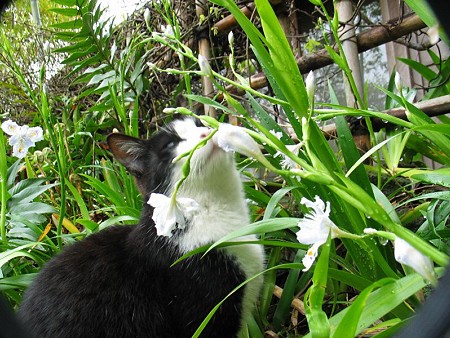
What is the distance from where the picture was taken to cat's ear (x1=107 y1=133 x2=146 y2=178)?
1894 mm

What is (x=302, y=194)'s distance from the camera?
5.23 feet

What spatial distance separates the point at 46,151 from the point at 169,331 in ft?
4.66

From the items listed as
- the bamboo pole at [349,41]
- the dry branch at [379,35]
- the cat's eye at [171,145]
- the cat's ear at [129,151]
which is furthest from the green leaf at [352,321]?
the dry branch at [379,35]

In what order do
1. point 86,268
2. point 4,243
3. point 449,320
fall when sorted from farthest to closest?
1. point 4,243
2. point 86,268
3. point 449,320

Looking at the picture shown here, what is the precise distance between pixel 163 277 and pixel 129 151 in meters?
0.55

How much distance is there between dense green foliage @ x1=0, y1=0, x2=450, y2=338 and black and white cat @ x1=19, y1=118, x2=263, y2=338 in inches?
6.1

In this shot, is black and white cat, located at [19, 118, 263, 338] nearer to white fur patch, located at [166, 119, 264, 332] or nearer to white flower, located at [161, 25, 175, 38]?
white fur patch, located at [166, 119, 264, 332]

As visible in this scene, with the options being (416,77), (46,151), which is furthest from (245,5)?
(46,151)

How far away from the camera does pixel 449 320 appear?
1.11ft

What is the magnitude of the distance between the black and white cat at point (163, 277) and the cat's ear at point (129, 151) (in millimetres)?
183

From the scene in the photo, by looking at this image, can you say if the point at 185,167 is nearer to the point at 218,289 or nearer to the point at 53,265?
the point at 218,289

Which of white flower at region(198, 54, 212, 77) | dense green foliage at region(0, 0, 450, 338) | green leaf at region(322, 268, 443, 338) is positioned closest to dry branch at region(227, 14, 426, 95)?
dense green foliage at region(0, 0, 450, 338)

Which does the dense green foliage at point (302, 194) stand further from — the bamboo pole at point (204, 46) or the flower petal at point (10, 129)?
the bamboo pole at point (204, 46)

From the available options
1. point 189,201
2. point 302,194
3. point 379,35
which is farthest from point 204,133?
point 379,35
